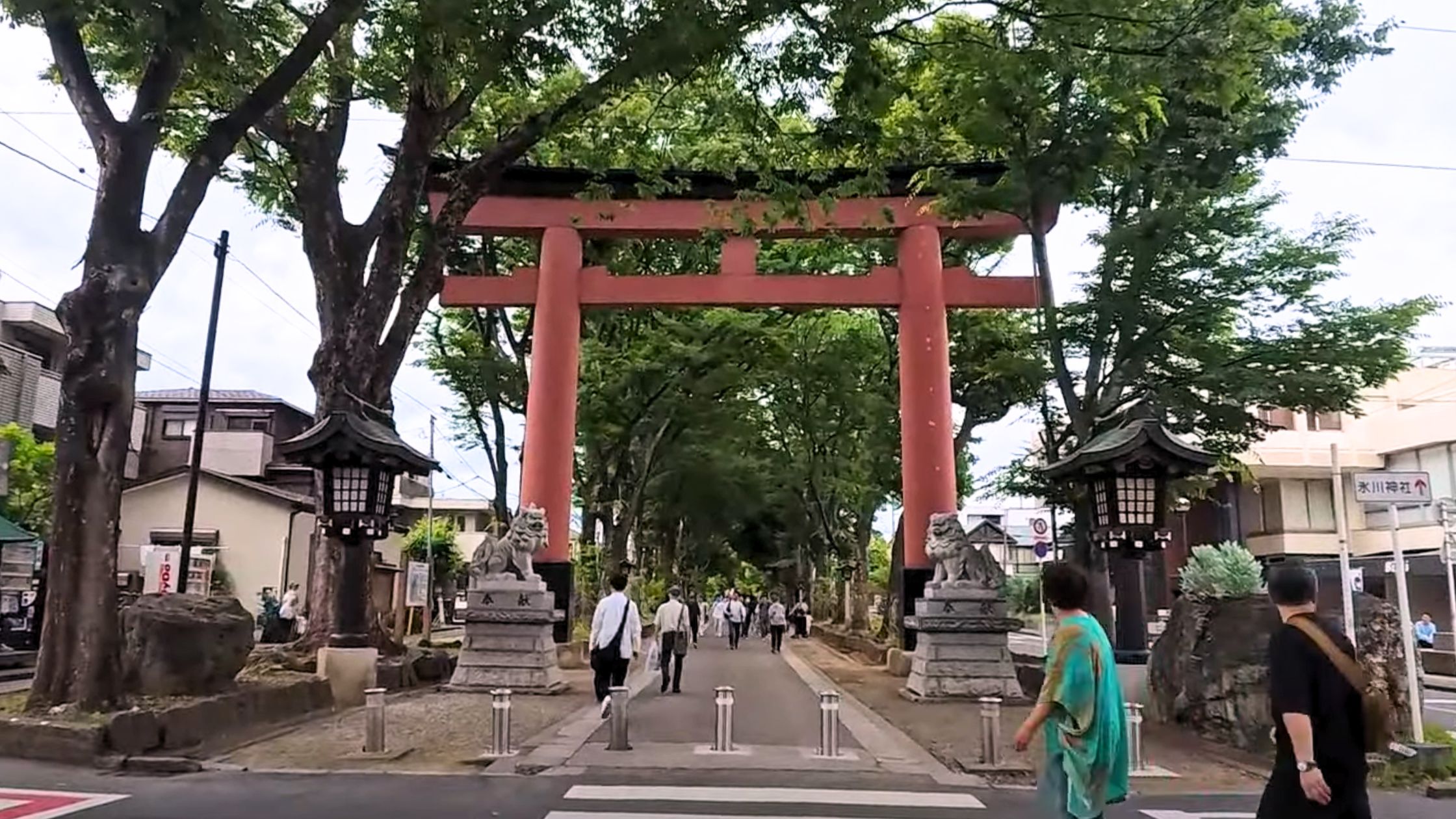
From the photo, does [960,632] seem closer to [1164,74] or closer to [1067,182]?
[1067,182]

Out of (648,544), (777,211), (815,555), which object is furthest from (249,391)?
(777,211)

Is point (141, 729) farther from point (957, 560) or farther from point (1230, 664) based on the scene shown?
point (957, 560)

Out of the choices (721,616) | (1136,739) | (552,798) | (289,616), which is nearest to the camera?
(552,798)

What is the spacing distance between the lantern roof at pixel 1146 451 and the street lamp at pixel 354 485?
327 inches

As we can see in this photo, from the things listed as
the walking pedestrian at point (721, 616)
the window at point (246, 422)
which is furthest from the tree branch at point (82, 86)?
the window at point (246, 422)

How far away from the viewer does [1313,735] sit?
4465mm

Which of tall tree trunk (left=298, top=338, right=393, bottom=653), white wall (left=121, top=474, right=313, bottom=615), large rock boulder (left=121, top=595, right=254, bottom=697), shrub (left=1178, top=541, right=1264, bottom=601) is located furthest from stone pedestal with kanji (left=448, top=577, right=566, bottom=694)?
white wall (left=121, top=474, right=313, bottom=615)

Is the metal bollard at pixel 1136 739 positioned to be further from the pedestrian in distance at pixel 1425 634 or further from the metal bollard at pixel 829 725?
the pedestrian in distance at pixel 1425 634

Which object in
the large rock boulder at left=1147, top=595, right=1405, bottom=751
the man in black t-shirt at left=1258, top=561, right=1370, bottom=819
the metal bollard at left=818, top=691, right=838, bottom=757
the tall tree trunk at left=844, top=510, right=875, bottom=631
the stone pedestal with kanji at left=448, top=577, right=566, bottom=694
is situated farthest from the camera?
the tall tree trunk at left=844, top=510, right=875, bottom=631

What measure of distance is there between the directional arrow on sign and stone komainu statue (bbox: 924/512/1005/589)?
1157 centimetres

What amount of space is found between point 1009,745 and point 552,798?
17.9 ft

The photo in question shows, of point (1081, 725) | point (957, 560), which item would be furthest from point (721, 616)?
point (1081, 725)

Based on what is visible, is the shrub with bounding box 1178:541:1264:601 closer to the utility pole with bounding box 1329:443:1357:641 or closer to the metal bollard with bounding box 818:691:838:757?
the utility pole with bounding box 1329:443:1357:641

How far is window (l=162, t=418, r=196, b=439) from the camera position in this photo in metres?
36.1
